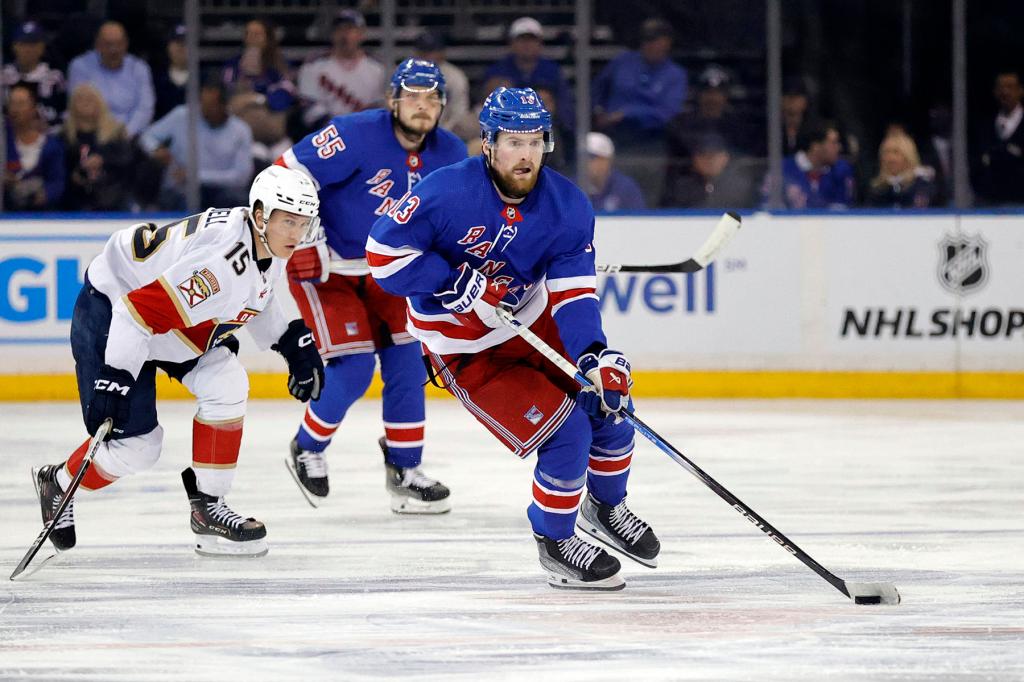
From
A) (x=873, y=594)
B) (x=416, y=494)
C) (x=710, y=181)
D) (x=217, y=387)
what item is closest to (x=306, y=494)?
(x=416, y=494)

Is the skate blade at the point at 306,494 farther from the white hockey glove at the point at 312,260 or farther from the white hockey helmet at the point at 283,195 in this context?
the white hockey helmet at the point at 283,195

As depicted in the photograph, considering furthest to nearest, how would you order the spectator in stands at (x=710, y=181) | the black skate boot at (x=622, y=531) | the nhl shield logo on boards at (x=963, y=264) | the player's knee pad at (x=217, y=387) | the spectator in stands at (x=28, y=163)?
1. the spectator in stands at (x=710, y=181)
2. the spectator in stands at (x=28, y=163)
3. the nhl shield logo on boards at (x=963, y=264)
4. the player's knee pad at (x=217, y=387)
5. the black skate boot at (x=622, y=531)

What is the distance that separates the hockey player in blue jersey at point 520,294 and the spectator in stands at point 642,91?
372 centimetres

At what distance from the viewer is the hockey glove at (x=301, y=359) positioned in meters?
3.93

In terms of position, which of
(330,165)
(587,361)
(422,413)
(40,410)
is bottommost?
(40,410)

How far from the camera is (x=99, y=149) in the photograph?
734cm

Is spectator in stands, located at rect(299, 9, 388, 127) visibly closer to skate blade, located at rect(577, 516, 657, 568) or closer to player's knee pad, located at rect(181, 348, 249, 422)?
player's knee pad, located at rect(181, 348, 249, 422)

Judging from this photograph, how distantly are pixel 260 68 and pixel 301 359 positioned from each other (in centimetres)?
375

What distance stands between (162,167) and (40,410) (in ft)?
4.10

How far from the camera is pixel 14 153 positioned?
7.25m

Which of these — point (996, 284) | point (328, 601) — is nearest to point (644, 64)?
point (996, 284)

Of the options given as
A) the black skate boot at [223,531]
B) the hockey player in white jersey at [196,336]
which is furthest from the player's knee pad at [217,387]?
the black skate boot at [223,531]

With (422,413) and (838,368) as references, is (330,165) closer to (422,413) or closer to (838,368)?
(422,413)

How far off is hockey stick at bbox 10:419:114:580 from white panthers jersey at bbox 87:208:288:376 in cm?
16
